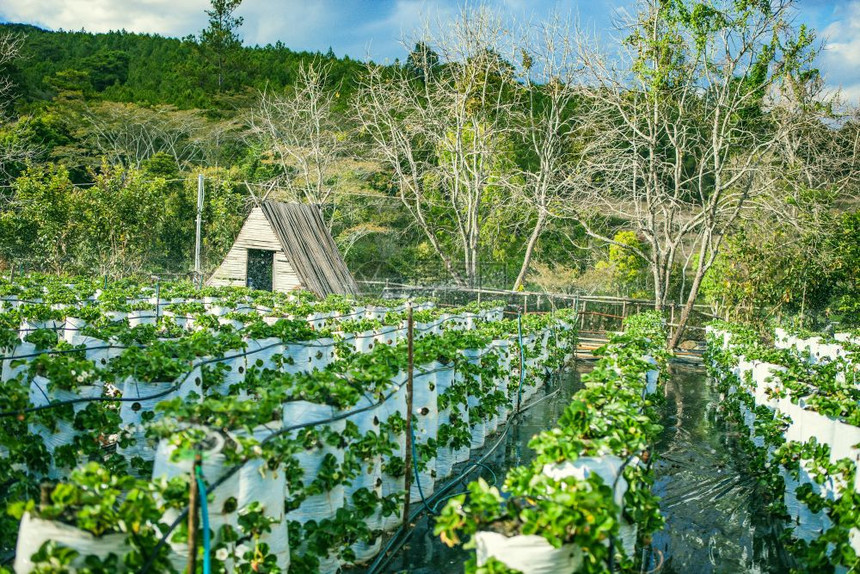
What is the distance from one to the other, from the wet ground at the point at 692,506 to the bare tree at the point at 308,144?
24989mm

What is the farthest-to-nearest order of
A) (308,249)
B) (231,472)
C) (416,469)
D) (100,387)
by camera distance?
(308,249), (416,469), (100,387), (231,472)

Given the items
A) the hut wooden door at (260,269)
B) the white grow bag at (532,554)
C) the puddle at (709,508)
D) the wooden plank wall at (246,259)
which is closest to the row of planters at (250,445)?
the white grow bag at (532,554)

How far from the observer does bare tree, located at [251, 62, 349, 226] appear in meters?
34.6

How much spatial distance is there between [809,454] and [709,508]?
1.72 meters

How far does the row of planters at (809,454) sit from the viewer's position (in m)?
4.46

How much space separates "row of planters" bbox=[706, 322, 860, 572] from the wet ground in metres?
0.28

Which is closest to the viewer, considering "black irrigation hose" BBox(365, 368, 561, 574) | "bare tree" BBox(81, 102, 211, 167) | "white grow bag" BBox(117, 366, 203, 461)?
"black irrigation hose" BBox(365, 368, 561, 574)

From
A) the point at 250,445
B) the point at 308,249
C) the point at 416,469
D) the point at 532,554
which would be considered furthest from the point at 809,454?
the point at 308,249

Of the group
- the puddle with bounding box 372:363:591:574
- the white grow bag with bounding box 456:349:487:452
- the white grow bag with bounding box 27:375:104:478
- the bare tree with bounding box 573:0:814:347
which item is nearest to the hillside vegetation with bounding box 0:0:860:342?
the bare tree with bounding box 573:0:814:347

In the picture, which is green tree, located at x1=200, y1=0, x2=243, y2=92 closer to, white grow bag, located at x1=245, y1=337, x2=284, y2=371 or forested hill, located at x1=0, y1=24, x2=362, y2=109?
forested hill, located at x1=0, y1=24, x2=362, y2=109

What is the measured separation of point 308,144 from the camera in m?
38.1

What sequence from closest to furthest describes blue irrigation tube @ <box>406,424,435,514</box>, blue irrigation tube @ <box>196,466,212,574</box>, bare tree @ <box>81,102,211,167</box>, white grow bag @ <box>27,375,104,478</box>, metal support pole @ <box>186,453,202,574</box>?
metal support pole @ <box>186,453,202,574</box>, blue irrigation tube @ <box>196,466,212,574</box>, white grow bag @ <box>27,375,104,478</box>, blue irrigation tube @ <box>406,424,435,514</box>, bare tree @ <box>81,102,211,167</box>

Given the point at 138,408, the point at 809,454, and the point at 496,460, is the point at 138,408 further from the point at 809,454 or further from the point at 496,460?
the point at 809,454

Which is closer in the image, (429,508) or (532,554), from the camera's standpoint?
(532,554)
